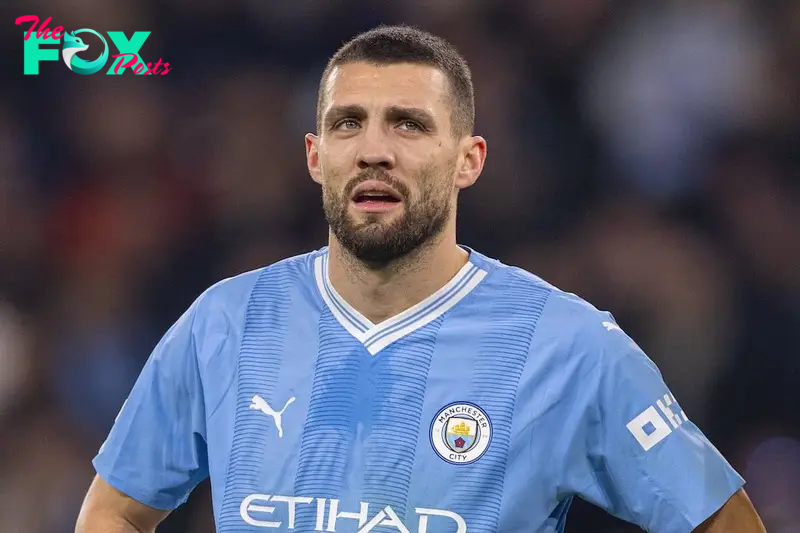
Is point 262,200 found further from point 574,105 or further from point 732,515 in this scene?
point 732,515

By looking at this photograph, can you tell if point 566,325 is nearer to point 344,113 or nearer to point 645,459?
point 645,459

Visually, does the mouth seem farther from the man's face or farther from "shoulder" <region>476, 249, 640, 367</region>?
"shoulder" <region>476, 249, 640, 367</region>

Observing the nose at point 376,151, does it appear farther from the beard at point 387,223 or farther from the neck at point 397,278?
the neck at point 397,278

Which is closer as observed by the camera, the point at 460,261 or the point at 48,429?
the point at 460,261

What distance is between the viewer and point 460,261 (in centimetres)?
273

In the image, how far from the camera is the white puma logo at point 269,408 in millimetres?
2553

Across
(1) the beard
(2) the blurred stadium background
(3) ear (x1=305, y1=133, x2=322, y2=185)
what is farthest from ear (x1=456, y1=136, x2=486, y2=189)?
(2) the blurred stadium background

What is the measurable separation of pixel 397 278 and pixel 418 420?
0.36 metres

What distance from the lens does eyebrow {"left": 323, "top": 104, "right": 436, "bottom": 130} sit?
8.40 ft

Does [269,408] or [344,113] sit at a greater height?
[344,113]

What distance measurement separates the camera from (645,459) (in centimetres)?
240

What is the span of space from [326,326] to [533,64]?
91.9 inches

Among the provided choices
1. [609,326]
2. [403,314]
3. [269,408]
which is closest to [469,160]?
[403,314]

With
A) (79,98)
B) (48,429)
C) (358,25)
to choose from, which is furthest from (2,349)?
(358,25)
